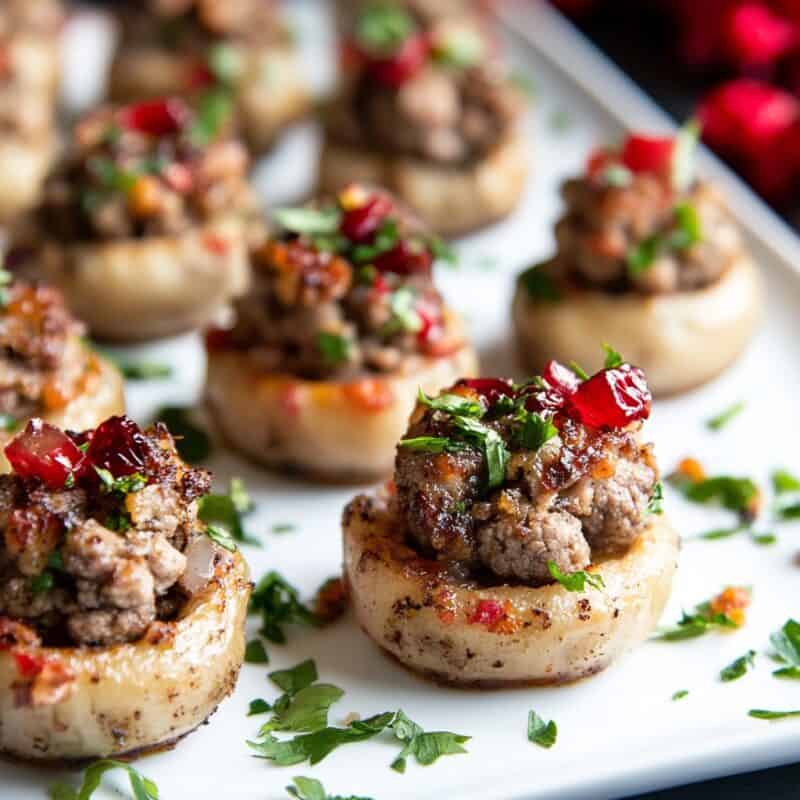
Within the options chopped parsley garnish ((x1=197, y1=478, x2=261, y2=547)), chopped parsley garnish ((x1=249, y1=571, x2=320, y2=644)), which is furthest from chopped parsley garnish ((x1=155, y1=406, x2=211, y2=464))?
chopped parsley garnish ((x1=249, y1=571, x2=320, y2=644))

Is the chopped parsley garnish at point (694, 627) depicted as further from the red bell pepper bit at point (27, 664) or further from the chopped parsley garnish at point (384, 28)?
the chopped parsley garnish at point (384, 28)

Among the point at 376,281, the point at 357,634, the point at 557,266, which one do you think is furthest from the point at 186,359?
the point at 357,634

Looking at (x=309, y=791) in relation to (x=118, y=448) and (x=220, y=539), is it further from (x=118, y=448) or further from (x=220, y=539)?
(x=118, y=448)

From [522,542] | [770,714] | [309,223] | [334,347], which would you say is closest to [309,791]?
[522,542]

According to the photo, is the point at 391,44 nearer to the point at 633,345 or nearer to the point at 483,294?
the point at 483,294

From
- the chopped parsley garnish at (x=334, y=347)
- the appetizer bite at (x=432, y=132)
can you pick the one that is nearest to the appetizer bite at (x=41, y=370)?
the chopped parsley garnish at (x=334, y=347)

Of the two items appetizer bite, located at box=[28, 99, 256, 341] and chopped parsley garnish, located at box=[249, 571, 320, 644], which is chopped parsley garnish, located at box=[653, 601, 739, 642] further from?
appetizer bite, located at box=[28, 99, 256, 341]
